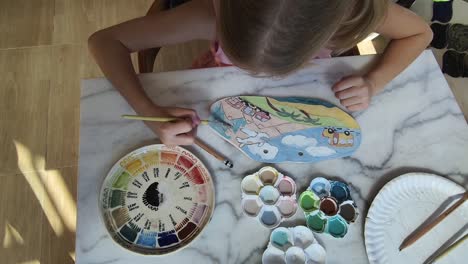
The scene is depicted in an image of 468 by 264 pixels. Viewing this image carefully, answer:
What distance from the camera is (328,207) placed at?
0.59 metres

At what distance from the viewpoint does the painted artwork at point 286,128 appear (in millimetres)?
627

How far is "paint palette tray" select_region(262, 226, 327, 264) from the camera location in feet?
1.82

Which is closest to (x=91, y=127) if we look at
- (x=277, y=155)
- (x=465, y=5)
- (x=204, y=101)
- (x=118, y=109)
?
(x=118, y=109)

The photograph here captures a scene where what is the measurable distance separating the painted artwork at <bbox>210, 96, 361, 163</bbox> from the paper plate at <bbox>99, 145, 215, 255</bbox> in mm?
89

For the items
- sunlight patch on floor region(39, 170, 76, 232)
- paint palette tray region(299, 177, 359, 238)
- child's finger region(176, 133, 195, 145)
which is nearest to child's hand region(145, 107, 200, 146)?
child's finger region(176, 133, 195, 145)

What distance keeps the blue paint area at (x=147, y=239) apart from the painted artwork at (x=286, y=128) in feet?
0.62

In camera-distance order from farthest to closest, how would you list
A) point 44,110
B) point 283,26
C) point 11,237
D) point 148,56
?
point 44,110, point 11,237, point 148,56, point 283,26

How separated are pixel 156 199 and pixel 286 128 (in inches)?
9.4

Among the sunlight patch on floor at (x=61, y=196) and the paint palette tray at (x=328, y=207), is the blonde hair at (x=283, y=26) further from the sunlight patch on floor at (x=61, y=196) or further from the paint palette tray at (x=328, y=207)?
the sunlight patch on floor at (x=61, y=196)

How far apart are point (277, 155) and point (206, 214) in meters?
0.15

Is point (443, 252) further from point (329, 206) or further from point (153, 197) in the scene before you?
point (153, 197)

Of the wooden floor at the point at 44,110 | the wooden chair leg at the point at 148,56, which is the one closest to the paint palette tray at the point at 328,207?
the wooden chair leg at the point at 148,56

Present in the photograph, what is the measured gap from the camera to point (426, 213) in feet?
1.94

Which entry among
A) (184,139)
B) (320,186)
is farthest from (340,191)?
(184,139)
